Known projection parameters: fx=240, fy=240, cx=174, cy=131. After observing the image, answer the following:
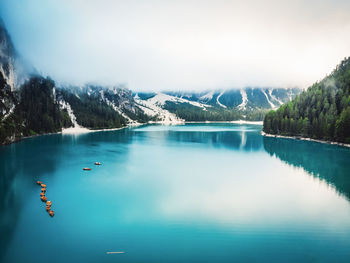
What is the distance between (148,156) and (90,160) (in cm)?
1073

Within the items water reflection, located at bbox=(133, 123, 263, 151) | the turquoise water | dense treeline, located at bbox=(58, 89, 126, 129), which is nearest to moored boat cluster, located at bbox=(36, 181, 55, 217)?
the turquoise water

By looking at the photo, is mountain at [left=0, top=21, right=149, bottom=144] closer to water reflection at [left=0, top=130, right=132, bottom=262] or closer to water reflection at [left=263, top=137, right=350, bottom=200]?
water reflection at [left=0, top=130, right=132, bottom=262]

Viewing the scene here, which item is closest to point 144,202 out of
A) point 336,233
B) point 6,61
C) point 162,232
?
point 162,232

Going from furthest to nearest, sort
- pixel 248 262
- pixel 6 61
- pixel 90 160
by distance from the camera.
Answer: pixel 6 61, pixel 90 160, pixel 248 262

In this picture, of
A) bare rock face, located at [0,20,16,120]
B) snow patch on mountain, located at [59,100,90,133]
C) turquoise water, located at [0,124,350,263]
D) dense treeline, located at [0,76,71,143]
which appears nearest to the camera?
turquoise water, located at [0,124,350,263]

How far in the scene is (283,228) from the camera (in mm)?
16000

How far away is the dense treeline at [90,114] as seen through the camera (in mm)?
119125

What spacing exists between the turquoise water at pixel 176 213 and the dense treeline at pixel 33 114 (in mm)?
30202

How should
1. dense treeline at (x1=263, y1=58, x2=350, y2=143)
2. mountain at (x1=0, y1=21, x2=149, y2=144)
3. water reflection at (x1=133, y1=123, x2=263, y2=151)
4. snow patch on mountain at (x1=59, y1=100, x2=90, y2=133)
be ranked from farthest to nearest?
snow patch on mountain at (x1=59, y1=100, x2=90, y2=133) → mountain at (x1=0, y1=21, x2=149, y2=144) → water reflection at (x1=133, y1=123, x2=263, y2=151) → dense treeline at (x1=263, y1=58, x2=350, y2=143)

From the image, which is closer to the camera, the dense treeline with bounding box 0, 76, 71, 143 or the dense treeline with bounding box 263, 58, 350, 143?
the dense treeline with bounding box 263, 58, 350, 143

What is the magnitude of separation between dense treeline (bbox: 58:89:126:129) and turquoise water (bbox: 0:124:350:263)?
280 ft

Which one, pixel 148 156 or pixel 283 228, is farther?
pixel 148 156

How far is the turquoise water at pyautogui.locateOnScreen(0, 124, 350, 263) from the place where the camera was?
521 inches

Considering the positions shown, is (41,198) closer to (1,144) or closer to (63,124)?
(1,144)
